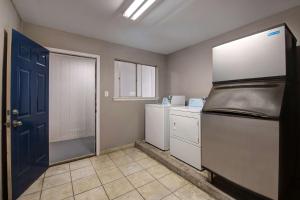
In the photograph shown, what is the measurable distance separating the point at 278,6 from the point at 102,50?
117 inches

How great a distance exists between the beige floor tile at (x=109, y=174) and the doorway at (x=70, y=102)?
1.40 m

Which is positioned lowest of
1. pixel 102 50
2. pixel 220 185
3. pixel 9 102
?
pixel 220 185

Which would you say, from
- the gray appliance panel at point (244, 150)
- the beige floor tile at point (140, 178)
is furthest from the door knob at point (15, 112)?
the gray appliance panel at point (244, 150)

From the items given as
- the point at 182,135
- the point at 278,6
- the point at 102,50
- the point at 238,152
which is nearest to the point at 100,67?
the point at 102,50

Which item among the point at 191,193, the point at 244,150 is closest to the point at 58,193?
the point at 191,193

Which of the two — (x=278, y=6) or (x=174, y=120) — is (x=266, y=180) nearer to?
(x=174, y=120)

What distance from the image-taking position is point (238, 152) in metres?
1.46

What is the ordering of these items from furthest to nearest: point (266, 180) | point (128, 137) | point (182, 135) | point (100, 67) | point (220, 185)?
point (128, 137)
point (100, 67)
point (182, 135)
point (220, 185)
point (266, 180)

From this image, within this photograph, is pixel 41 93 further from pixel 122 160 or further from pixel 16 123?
pixel 122 160

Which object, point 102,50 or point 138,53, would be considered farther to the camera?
point 138,53

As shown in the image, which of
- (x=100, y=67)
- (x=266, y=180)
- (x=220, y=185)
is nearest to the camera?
(x=266, y=180)

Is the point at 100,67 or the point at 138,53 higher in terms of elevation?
the point at 138,53

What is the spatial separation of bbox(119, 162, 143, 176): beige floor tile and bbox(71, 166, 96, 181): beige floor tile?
1.60 ft

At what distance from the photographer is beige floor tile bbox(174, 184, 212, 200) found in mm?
1694
